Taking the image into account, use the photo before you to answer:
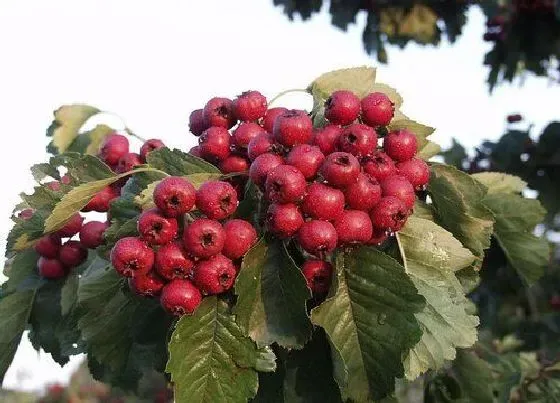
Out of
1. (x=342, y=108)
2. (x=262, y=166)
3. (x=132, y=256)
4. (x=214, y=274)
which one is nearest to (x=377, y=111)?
(x=342, y=108)

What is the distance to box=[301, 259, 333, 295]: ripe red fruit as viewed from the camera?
5.17 feet

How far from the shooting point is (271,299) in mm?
1549

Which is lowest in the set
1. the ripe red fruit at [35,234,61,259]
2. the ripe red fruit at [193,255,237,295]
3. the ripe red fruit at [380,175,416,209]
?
the ripe red fruit at [35,234,61,259]

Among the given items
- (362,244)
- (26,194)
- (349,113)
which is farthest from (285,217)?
(26,194)

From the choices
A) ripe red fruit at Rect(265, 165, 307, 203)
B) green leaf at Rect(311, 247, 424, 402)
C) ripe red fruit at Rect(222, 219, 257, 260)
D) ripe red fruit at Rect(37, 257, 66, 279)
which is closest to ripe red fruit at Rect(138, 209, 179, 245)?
ripe red fruit at Rect(222, 219, 257, 260)

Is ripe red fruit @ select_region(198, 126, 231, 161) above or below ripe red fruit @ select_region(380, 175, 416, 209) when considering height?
above

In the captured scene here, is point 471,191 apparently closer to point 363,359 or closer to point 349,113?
point 349,113

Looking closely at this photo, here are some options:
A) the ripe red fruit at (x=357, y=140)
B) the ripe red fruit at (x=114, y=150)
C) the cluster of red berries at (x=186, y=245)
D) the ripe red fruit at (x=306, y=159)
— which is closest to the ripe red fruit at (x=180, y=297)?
the cluster of red berries at (x=186, y=245)

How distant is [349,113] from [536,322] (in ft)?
13.3

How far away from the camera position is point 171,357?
5.06 feet

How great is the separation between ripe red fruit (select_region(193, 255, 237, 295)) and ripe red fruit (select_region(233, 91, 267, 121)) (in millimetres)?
412

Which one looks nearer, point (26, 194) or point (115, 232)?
point (115, 232)

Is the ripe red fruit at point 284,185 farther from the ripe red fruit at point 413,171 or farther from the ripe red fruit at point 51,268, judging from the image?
the ripe red fruit at point 51,268

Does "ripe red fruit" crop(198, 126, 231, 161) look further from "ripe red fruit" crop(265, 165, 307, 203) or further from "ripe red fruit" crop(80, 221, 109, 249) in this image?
"ripe red fruit" crop(80, 221, 109, 249)
